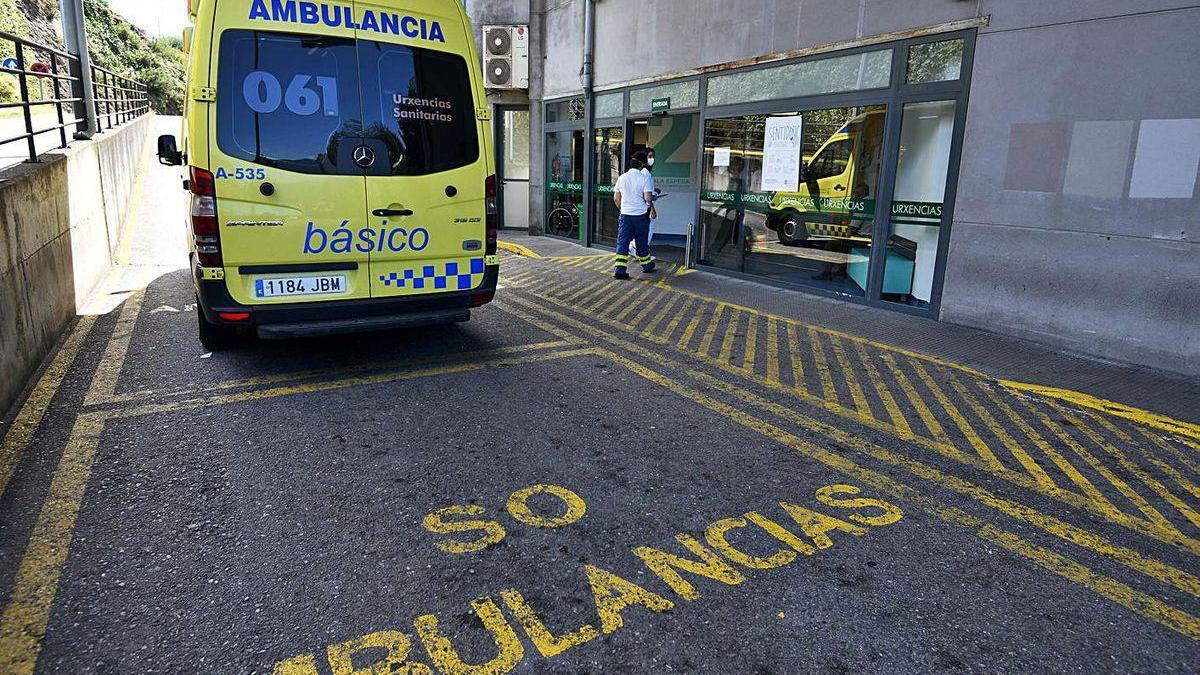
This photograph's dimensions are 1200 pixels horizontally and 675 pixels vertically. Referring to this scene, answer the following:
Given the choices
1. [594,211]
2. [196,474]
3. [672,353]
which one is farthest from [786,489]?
[594,211]

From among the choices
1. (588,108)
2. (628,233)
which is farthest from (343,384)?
(588,108)

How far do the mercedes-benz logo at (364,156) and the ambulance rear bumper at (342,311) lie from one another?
928mm

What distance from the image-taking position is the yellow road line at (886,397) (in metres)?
4.38

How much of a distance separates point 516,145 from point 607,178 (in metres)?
3.29

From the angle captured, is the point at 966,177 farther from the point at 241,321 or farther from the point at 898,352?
the point at 241,321

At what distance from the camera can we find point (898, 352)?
6.18 meters

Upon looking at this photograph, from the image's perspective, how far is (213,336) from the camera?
5445mm

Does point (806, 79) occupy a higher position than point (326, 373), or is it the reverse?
point (806, 79)

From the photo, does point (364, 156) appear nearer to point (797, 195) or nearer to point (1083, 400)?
point (1083, 400)

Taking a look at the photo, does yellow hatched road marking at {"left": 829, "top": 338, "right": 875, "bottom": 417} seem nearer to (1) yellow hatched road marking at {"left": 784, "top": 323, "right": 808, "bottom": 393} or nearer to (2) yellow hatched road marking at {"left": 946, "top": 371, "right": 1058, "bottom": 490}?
(1) yellow hatched road marking at {"left": 784, "top": 323, "right": 808, "bottom": 393}

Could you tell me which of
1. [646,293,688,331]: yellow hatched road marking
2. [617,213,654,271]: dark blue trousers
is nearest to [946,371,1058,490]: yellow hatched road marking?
[646,293,688,331]: yellow hatched road marking

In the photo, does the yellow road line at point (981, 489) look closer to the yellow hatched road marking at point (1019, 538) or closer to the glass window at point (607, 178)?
the yellow hatched road marking at point (1019, 538)

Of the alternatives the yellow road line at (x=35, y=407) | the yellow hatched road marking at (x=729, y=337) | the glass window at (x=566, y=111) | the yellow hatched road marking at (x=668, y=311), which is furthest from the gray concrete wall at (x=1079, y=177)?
the yellow road line at (x=35, y=407)

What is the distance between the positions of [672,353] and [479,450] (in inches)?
98.3
